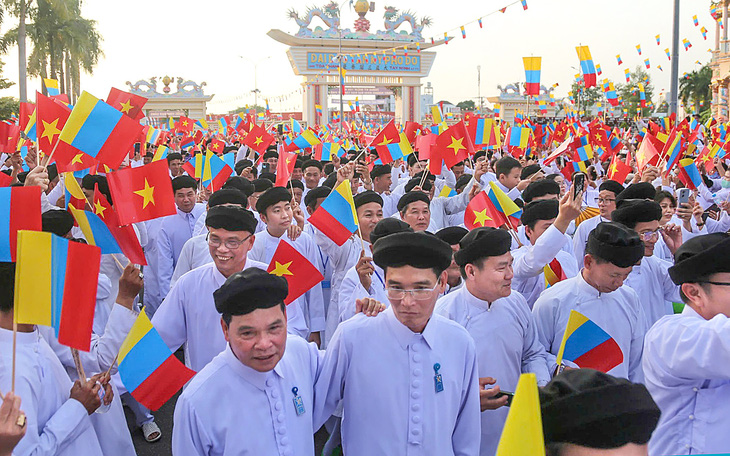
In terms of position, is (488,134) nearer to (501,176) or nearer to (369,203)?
(501,176)

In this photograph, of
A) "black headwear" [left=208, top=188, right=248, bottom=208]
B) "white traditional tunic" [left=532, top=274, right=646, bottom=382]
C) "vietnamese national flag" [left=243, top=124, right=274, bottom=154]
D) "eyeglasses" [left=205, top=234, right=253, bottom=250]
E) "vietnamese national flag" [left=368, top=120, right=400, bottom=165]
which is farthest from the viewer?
"vietnamese national flag" [left=243, top=124, right=274, bottom=154]

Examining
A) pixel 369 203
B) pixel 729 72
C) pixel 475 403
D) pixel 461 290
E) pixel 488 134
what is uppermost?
pixel 729 72

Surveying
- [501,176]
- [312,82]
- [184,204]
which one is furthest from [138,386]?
[312,82]

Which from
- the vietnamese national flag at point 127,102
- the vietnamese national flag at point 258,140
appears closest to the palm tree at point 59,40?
the vietnamese national flag at point 258,140

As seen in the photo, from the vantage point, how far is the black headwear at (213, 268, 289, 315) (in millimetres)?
2363

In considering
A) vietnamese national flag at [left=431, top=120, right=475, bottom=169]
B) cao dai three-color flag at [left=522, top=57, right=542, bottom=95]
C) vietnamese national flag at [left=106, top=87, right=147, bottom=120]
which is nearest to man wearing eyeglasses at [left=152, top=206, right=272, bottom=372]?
vietnamese national flag at [left=106, top=87, right=147, bottom=120]

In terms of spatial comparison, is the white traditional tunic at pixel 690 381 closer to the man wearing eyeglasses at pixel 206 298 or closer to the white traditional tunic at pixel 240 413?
the white traditional tunic at pixel 240 413

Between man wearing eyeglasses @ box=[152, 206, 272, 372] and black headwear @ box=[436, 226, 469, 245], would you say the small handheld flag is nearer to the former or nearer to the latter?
black headwear @ box=[436, 226, 469, 245]

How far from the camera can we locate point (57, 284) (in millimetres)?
2498

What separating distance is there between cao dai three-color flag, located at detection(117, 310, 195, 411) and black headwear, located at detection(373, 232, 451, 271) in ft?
3.43

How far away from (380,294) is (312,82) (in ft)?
129

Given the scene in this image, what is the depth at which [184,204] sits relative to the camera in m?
6.58

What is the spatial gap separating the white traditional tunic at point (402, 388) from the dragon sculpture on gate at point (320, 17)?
4156 centimetres

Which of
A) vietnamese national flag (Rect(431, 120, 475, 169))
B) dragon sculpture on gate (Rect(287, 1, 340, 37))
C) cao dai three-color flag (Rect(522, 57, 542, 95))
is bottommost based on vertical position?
vietnamese national flag (Rect(431, 120, 475, 169))
